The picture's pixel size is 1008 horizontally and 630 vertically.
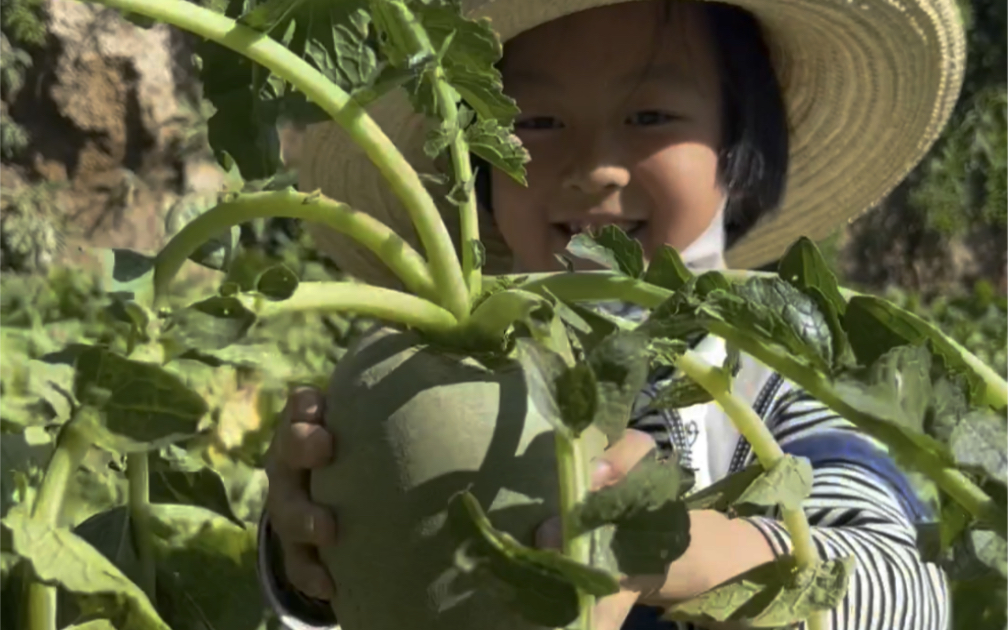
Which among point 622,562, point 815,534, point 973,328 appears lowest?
point 973,328

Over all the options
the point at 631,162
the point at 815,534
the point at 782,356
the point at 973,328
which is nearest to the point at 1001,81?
the point at 973,328

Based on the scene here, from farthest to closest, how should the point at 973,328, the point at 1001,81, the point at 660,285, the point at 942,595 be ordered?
the point at 1001,81
the point at 973,328
the point at 942,595
the point at 660,285

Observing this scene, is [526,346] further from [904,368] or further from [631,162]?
[631,162]

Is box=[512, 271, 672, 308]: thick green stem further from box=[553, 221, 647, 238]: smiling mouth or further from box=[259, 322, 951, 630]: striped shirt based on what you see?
box=[553, 221, 647, 238]: smiling mouth

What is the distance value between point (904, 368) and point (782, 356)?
0.05m

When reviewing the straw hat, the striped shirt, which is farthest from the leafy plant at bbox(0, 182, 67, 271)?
the striped shirt

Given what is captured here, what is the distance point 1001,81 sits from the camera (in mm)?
3820

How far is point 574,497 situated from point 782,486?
10 centimetres

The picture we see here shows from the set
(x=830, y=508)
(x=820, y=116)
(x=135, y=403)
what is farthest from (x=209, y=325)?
(x=820, y=116)

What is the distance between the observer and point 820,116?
4.11 ft

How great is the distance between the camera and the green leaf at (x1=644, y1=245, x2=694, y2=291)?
0.51 meters

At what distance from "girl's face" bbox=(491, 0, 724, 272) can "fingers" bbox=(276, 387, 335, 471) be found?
0.48 meters

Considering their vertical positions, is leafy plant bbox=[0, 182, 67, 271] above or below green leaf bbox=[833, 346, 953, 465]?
below

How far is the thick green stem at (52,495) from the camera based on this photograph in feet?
1.49
